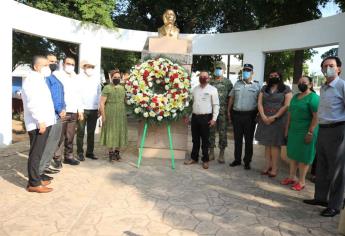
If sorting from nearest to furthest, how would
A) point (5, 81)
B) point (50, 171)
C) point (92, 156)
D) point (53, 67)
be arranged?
1. point (53, 67)
2. point (50, 171)
3. point (92, 156)
4. point (5, 81)

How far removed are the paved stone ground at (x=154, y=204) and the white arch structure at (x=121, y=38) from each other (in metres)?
2.20

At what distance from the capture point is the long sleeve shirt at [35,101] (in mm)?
4289

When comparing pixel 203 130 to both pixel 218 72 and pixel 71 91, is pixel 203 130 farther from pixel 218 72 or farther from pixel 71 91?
pixel 71 91

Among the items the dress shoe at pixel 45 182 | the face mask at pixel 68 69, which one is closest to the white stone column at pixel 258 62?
the face mask at pixel 68 69

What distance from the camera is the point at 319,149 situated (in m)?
4.19

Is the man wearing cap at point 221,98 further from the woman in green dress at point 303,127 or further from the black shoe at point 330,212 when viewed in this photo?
the black shoe at point 330,212

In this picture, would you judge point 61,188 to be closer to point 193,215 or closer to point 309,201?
point 193,215

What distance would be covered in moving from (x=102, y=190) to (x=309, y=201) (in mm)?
2730

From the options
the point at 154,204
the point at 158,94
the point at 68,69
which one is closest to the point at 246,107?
the point at 158,94

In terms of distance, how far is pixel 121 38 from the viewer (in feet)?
32.8

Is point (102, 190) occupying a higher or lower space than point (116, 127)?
lower

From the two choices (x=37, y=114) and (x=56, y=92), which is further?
(x=56, y=92)

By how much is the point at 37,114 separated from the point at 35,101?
0.54 ft

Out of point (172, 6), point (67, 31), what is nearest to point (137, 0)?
point (172, 6)
